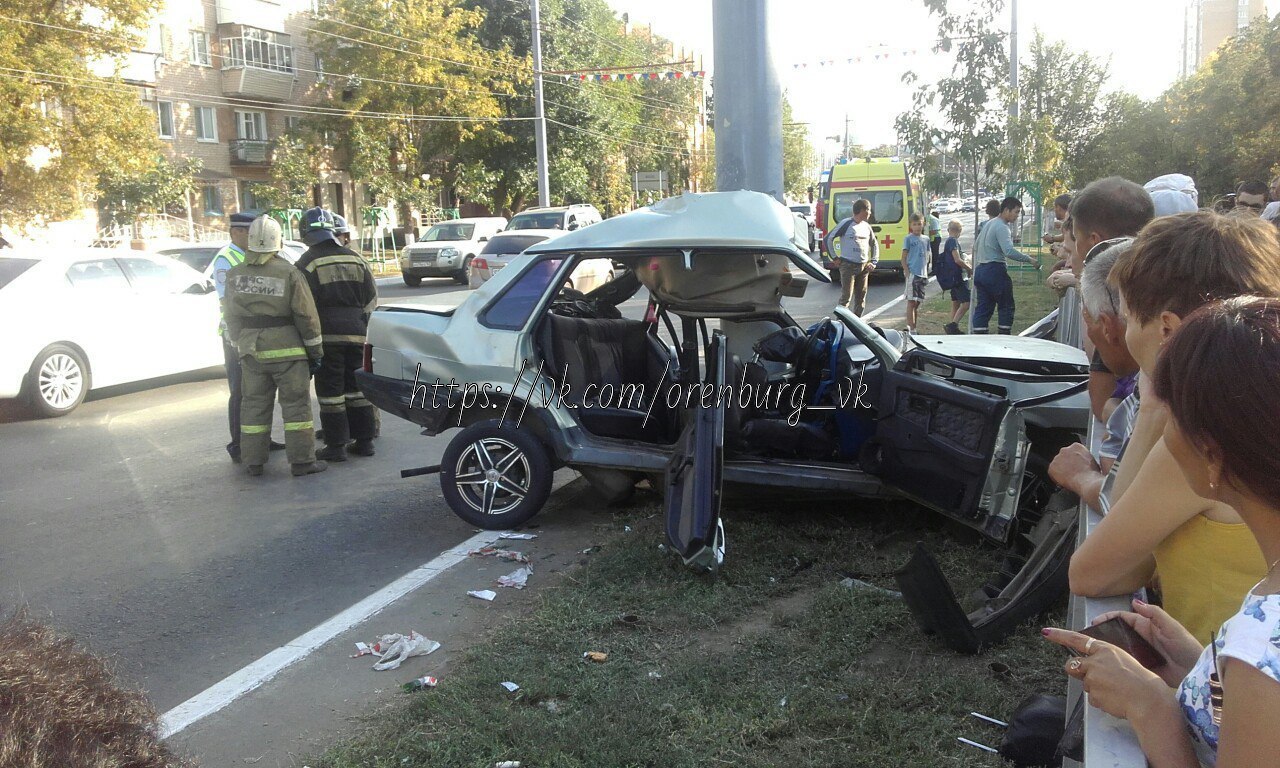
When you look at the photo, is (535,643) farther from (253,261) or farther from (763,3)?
(763,3)

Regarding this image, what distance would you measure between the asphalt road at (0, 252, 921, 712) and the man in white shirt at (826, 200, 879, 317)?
25.4ft

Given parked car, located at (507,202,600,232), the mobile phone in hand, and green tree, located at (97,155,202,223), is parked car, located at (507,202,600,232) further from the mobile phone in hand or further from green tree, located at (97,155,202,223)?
the mobile phone in hand

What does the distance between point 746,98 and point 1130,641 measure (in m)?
7.49

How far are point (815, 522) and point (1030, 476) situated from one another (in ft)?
3.97

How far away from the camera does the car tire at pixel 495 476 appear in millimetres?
6055

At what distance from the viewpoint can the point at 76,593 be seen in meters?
5.32

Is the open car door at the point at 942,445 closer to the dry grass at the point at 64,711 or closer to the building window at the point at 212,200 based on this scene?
the dry grass at the point at 64,711

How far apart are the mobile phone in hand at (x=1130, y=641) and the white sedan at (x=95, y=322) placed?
1028 cm

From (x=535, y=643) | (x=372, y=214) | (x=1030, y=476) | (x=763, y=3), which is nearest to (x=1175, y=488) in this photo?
(x=535, y=643)

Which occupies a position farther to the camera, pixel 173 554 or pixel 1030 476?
pixel 173 554

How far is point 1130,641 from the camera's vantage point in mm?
2014

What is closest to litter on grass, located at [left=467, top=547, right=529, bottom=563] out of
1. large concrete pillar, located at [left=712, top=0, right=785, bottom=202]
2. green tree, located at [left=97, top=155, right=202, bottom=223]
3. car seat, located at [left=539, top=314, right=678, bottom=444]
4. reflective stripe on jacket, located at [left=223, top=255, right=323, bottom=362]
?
car seat, located at [left=539, top=314, right=678, bottom=444]

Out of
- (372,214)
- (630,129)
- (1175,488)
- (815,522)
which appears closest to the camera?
(1175,488)

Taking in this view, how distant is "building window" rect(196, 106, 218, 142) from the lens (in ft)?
132
